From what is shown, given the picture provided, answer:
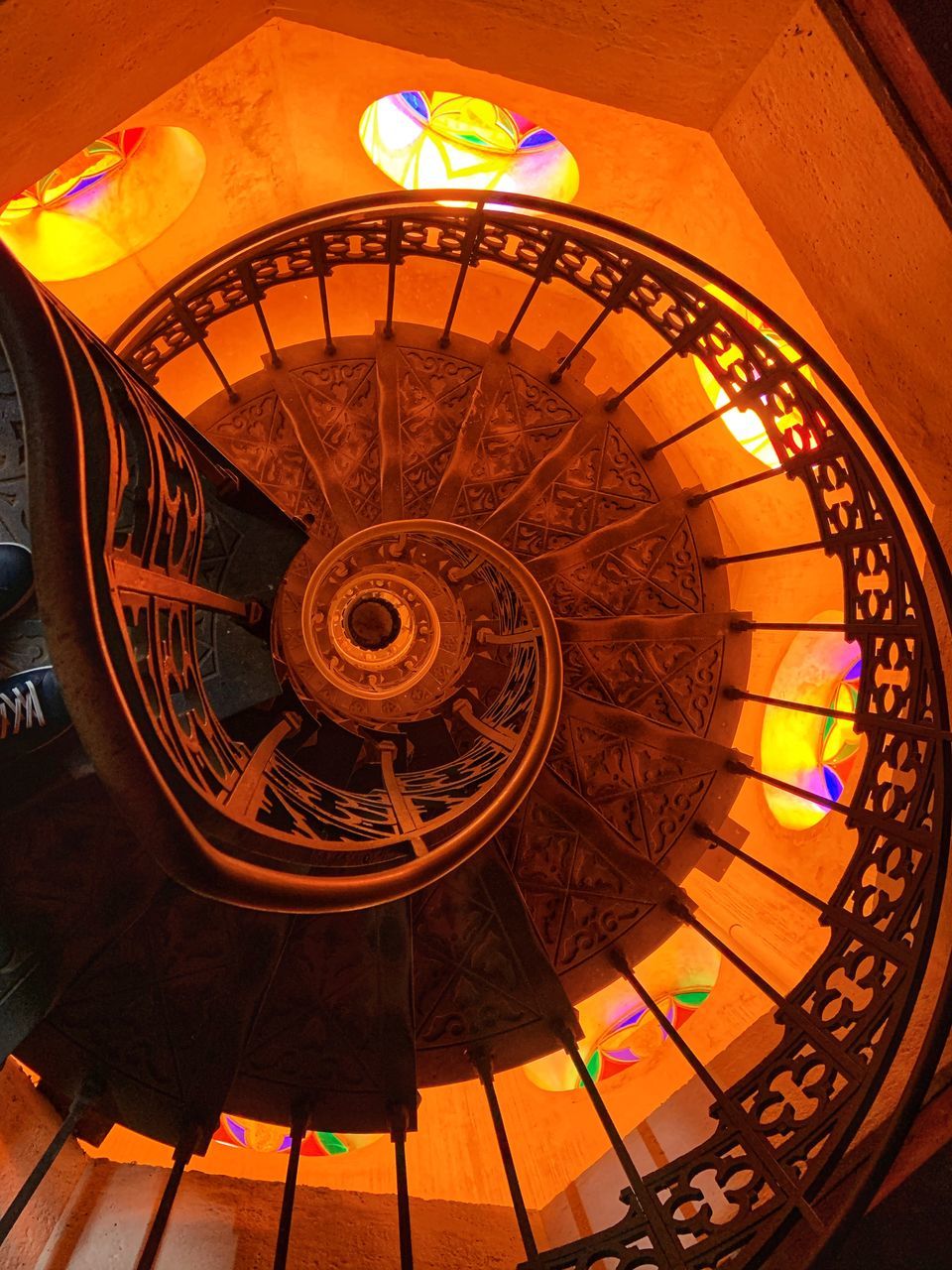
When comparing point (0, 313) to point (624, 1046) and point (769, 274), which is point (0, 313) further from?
point (624, 1046)

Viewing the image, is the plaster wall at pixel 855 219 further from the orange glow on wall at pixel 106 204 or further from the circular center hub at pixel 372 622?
the orange glow on wall at pixel 106 204

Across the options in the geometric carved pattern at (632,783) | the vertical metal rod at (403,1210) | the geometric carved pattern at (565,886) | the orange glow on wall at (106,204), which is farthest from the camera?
the orange glow on wall at (106,204)

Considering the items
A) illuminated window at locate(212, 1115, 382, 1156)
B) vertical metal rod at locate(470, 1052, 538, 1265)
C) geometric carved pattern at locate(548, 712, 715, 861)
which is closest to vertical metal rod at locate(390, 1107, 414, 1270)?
vertical metal rod at locate(470, 1052, 538, 1265)

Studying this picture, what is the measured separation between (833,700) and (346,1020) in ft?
14.3

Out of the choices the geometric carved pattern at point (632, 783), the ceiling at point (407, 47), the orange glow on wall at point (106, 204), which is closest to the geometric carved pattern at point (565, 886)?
the geometric carved pattern at point (632, 783)

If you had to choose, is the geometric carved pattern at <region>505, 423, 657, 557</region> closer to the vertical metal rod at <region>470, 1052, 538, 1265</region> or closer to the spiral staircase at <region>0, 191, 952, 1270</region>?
the spiral staircase at <region>0, 191, 952, 1270</region>

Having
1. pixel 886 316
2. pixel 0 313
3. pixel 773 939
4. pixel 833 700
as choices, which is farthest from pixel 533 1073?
pixel 0 313

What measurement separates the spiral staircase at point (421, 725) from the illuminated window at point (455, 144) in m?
0.75

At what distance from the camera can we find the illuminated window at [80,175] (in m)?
5.38

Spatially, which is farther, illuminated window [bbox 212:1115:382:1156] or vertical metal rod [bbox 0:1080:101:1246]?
illuminated window [bbox 212:1115:382:1156]

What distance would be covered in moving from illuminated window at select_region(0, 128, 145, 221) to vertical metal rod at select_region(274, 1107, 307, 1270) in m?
5.97

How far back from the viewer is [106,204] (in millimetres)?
5570

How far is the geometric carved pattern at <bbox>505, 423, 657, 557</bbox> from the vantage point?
5.32 metres

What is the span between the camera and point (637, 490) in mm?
5430
